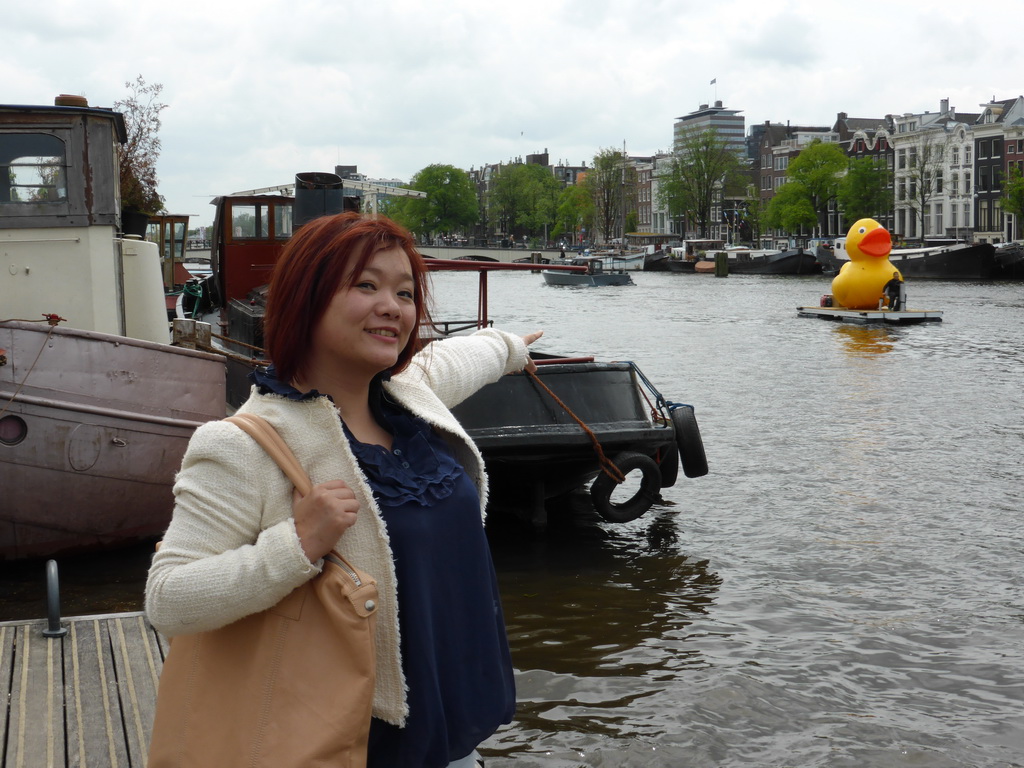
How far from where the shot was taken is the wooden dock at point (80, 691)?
3.31m

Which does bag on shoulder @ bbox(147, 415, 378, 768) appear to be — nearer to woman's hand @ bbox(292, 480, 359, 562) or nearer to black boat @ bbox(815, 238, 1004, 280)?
woman's hand @ bbox(292, 480, 359, 562)

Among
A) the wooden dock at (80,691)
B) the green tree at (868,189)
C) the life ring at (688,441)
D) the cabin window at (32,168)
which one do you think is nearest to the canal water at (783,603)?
the life ring at (688,441)

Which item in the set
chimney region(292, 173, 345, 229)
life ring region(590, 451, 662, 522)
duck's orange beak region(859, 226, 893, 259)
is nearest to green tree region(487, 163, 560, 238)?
duck's orange beak region(859, 226, 893, 259)

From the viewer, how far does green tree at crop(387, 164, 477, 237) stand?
11700 centimetres

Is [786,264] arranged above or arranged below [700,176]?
below

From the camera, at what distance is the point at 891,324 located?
28.9 metres

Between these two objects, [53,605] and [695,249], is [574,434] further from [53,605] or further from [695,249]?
[695,249]

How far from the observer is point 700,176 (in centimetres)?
9238

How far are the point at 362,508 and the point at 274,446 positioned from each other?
0.17m

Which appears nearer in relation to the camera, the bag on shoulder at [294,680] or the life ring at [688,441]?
the bag on shoulder at [294,680]

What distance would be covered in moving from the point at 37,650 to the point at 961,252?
5327 cm

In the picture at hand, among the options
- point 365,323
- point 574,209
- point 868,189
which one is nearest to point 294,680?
point 365,323

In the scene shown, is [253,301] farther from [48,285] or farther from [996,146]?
[996,146]

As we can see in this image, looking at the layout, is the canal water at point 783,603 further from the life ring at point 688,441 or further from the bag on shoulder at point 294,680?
the bag on shoulder at point 294,680
